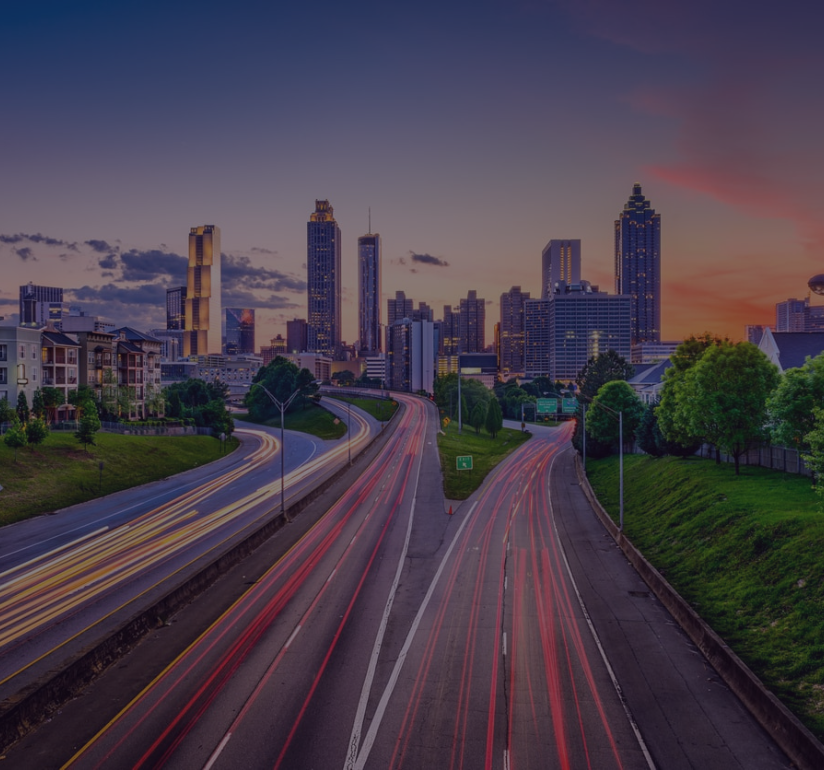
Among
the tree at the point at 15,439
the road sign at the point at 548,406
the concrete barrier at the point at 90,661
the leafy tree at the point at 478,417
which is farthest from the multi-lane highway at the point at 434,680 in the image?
the leafy tree at the point at 478,417

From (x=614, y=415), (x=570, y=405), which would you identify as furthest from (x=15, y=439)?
(x=570, y=405)

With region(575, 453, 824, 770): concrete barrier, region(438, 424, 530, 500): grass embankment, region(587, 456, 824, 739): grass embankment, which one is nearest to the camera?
region(575, 453, 824, 770): concrete barrier

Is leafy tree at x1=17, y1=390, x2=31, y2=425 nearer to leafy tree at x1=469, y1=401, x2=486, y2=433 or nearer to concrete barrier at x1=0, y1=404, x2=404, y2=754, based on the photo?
concrete barrier at x1=0, y1=404, x2=404, y2=754

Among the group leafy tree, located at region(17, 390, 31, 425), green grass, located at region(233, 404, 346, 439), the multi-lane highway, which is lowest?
the multi-lane highway

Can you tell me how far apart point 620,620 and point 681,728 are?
28.1 feet

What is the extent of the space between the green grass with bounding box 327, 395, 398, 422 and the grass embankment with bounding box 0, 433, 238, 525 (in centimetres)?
5610

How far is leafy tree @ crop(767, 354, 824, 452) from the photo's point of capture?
32500mm

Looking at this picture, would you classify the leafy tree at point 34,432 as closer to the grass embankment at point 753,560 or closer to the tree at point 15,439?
the tree at point 15,439

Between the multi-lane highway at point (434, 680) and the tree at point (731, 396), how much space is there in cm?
1405

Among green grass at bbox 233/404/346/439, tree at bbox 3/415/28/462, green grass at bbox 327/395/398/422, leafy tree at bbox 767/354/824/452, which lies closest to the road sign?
green grass at bbox 233/404/346/439

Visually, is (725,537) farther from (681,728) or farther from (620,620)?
(681,728)

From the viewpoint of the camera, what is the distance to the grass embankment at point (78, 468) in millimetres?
46875

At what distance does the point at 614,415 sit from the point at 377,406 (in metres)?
68.1

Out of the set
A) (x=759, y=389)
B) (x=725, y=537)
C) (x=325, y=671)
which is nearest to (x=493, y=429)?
(x=759, y=389)
